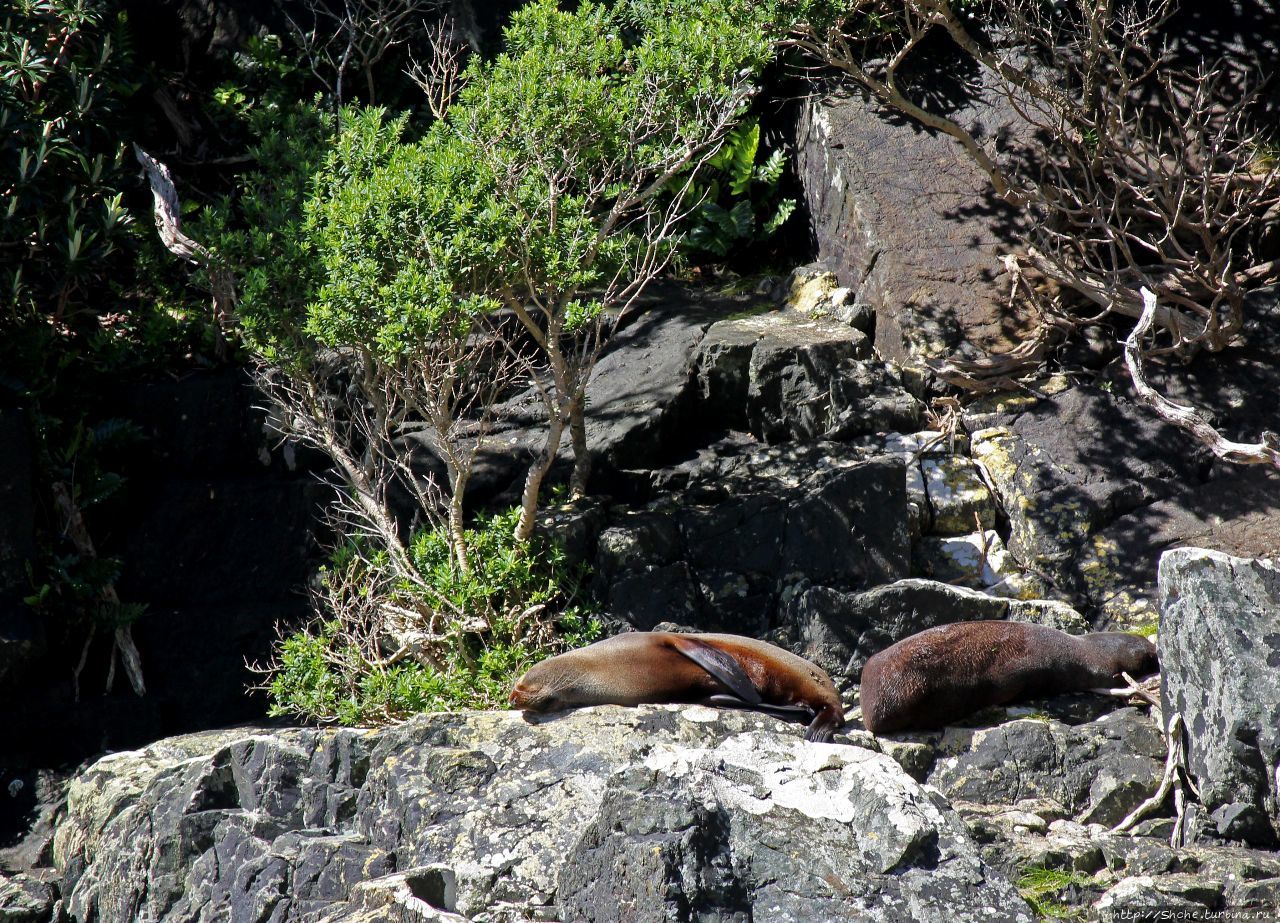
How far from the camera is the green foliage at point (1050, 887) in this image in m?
4.79

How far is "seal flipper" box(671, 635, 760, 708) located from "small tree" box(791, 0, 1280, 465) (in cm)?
412

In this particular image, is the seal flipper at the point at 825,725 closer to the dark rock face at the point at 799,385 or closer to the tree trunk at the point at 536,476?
the tree trunk at the point at 536,476

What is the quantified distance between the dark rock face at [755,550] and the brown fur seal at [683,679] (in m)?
1.42

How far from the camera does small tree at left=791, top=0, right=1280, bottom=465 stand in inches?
361

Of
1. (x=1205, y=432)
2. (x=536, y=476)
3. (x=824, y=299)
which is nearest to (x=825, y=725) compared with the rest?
(x=536, y=476)

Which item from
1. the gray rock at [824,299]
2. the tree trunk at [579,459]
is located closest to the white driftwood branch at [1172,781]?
the tree trunk at [579,459]

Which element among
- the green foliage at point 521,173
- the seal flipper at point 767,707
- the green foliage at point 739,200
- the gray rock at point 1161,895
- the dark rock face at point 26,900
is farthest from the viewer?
the green foliage at point 739,200

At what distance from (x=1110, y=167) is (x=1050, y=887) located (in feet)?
21.6

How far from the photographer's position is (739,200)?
12.2 meters

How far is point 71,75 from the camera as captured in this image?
33.7 feet

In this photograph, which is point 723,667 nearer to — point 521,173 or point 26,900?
point 521,173

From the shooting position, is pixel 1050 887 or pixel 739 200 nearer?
pixel 1050 887

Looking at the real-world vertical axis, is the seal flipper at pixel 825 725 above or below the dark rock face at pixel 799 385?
below

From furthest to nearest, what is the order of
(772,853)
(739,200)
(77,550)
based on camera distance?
(739,200), (77,550), (772,853)
